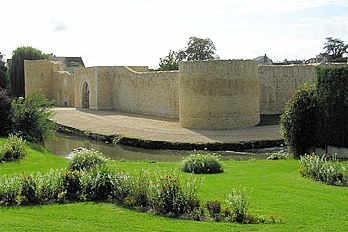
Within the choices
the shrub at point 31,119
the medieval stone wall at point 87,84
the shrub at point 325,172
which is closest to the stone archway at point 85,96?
the medieval stone wall at point 87,84

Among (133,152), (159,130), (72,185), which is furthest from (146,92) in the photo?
(72,185)

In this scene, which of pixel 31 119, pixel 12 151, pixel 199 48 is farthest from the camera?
pixel 199 48

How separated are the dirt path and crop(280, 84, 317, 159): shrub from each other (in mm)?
6429

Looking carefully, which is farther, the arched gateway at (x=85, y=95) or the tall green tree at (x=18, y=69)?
the tall green tree at (x=18, y=69)

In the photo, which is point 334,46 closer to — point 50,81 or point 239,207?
point 50,81

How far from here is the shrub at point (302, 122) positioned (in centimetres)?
1602

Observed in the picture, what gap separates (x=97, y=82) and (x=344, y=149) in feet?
97.0

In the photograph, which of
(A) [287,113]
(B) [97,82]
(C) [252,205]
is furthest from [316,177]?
(B) [97,82]

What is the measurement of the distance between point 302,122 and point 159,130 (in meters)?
11.6

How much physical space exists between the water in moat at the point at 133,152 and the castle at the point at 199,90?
484 centimetres

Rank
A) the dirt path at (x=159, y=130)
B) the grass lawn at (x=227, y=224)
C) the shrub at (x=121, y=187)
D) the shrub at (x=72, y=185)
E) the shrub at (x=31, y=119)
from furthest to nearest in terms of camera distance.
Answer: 1. the dirt path at (x=159, y=130)
2. the shrub at (x=31, y=119)
3. the shrub at (x=72, y=185)
4. the shrub at (x=121, y=187)
5. the grass lawn at (x=227, y=224)

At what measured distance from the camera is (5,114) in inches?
786

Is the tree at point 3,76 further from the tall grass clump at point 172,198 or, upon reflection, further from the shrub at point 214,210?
the shrub at point 214,210

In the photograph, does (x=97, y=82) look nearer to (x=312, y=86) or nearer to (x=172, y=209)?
(x=312, y=86)
